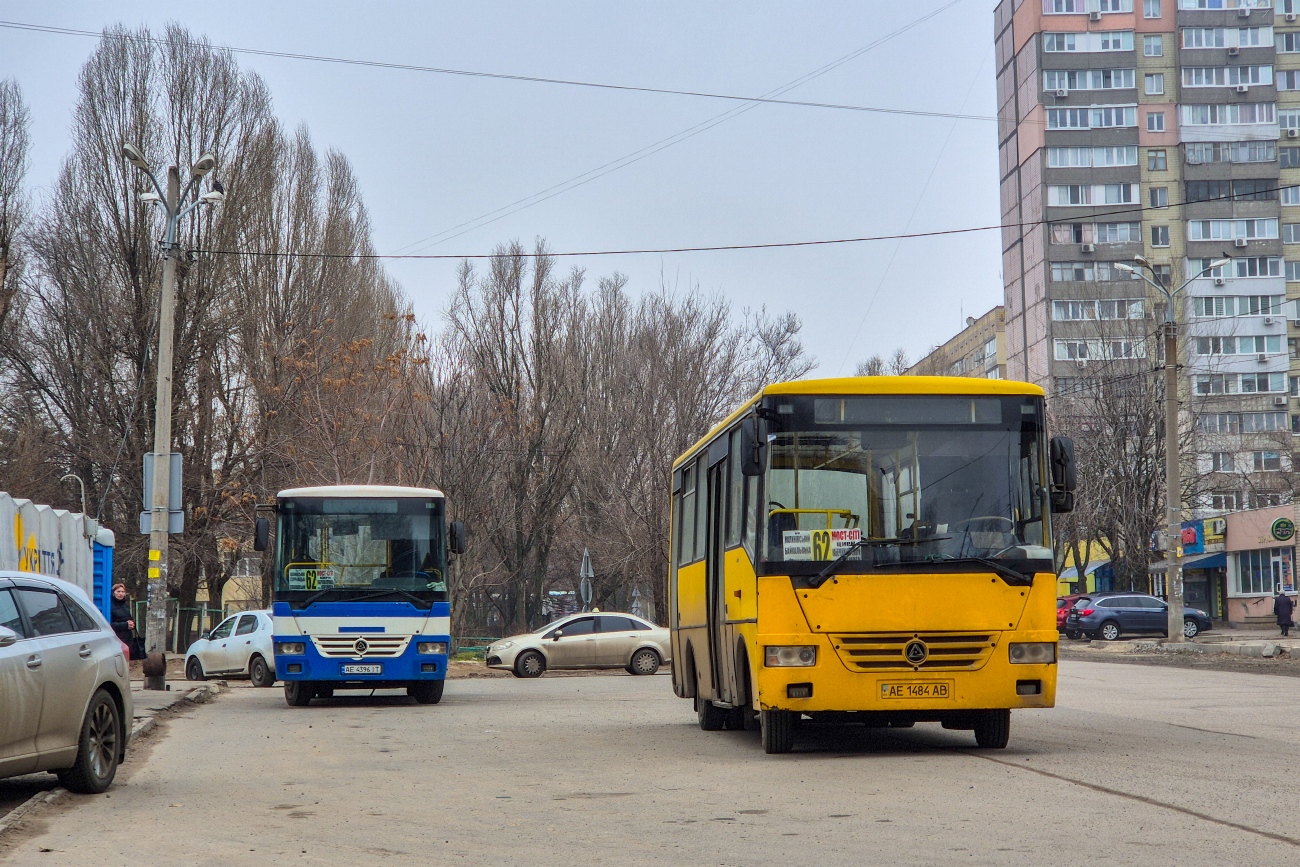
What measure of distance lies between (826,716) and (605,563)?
127 feet

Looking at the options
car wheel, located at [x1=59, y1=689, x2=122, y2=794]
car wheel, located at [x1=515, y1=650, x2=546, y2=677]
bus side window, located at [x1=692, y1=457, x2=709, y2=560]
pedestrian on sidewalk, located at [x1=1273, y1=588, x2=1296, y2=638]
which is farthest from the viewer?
pedestrian on sidewalk, located at [x1=1273, y1=588, x2=1296, y2=638]

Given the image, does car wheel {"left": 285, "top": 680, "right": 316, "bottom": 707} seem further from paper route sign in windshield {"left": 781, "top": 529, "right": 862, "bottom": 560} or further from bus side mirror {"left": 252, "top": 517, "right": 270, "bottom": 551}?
paper route sign in windshield {"left": 781, "top": 529, "right": 862, "bottom": 560}

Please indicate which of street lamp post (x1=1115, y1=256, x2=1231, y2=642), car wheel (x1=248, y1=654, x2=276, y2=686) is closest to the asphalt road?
car wheel (x1=248, y1=654, x2=276, y2=686)

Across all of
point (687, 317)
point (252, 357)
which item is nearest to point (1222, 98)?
point (687, 317)

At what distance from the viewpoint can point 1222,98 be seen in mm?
90438

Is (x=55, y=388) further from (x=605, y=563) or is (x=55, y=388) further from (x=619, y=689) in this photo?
(x=619, y=689)

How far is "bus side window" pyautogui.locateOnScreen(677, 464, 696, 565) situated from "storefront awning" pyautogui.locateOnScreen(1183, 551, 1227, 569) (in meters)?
49.7

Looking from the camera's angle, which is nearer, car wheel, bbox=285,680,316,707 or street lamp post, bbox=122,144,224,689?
car wheel, bbox=285,680,316,707

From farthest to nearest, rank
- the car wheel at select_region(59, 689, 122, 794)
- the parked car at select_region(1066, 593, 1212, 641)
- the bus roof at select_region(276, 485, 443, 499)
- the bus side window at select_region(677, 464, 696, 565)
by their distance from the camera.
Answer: the parked car at select_region(1066, 593, 1212, 641) < the bus roof at select_region(276, 485, 443, 499) < the bus side window at select_region(677, 464, 696, 565) < the car wheel at select_region(59, 689, 122, 794)

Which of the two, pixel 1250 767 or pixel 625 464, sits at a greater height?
pixel 625 464

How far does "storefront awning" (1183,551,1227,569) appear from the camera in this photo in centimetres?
6084

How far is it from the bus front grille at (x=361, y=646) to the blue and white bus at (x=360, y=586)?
1cm

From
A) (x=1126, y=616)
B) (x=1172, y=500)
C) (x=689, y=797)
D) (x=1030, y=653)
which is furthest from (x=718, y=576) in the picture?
(x=1126, y=616)

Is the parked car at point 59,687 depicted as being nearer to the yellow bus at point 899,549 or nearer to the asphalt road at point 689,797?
the asphalt road at point 689,797
